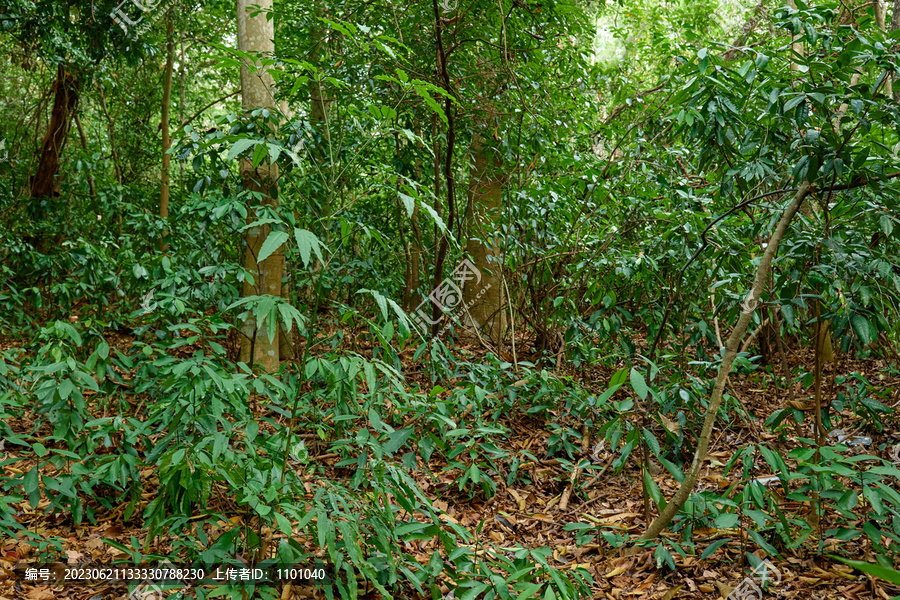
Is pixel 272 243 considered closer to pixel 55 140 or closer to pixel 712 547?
pixel 712 547

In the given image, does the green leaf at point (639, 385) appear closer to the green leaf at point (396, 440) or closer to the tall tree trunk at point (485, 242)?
the green leaf at point (396, 440)

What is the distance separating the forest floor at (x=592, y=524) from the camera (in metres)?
2.47

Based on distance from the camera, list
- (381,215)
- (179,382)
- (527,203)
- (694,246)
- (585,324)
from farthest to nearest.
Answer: (381,215), (527,203), (585,324), (694,246), (179,382)

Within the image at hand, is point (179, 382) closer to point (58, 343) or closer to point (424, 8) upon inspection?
point (58, 343)

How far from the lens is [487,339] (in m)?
5.77

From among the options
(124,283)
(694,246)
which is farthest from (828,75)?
(124,283)

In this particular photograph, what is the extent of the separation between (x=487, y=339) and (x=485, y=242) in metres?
1.24

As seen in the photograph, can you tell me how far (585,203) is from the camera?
14.4 ft

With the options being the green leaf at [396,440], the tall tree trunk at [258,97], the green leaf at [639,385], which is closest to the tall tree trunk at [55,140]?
the tall tree trunk at [258,97]

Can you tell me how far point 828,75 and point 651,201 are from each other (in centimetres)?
183

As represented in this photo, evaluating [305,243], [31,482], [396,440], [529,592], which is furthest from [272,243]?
[31,482]

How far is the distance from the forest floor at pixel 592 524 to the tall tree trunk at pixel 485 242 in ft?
4.74

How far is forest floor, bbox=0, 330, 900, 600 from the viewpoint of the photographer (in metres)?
2.47

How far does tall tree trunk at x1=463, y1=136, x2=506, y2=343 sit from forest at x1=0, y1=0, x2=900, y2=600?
0.20ft
